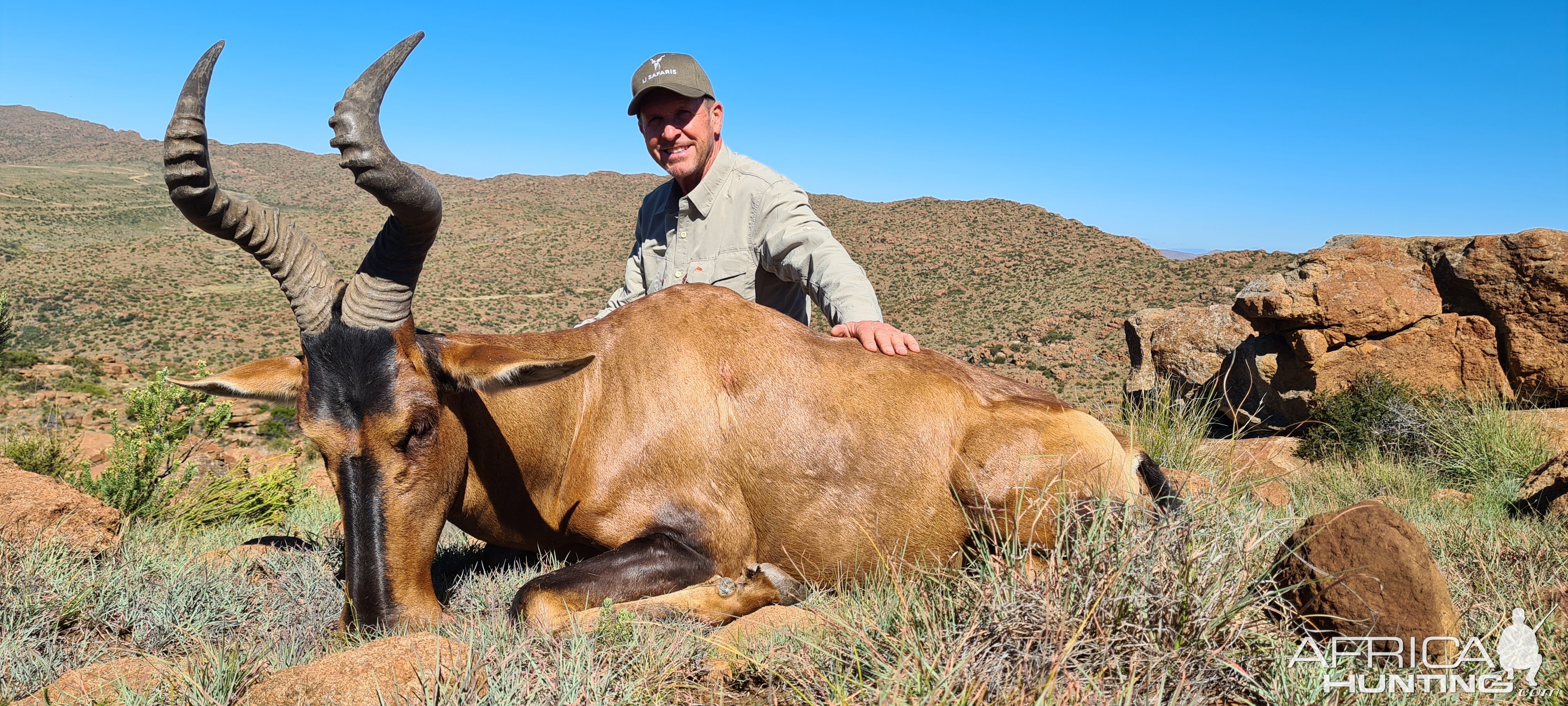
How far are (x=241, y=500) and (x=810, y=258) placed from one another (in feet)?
17.5

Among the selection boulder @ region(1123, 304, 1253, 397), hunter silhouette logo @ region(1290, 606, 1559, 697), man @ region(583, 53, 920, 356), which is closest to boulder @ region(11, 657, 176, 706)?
man @ region(583, 53, 920, 356)

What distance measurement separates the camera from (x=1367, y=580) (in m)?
2.79

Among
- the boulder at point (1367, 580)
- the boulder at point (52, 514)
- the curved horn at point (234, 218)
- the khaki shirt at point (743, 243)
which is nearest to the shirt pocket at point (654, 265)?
the khaki shirt at point (743, 243)

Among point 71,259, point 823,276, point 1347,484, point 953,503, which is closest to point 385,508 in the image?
point 953,503

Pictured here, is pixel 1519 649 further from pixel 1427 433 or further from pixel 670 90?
pixel 1427 433

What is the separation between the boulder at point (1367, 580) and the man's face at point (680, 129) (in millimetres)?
3983

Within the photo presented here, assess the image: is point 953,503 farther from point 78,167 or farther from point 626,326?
point 78,167

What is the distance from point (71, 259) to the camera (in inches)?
1965

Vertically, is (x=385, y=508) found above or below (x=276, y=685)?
above

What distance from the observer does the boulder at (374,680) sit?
2.33 meters

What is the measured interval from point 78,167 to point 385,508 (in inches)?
5109

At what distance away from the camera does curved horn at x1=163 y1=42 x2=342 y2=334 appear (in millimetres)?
3135

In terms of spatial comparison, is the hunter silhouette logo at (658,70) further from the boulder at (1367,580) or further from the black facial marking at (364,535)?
the boulder at (1367,580)

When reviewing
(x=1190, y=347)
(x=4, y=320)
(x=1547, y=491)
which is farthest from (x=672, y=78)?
(x=4, y=320)
